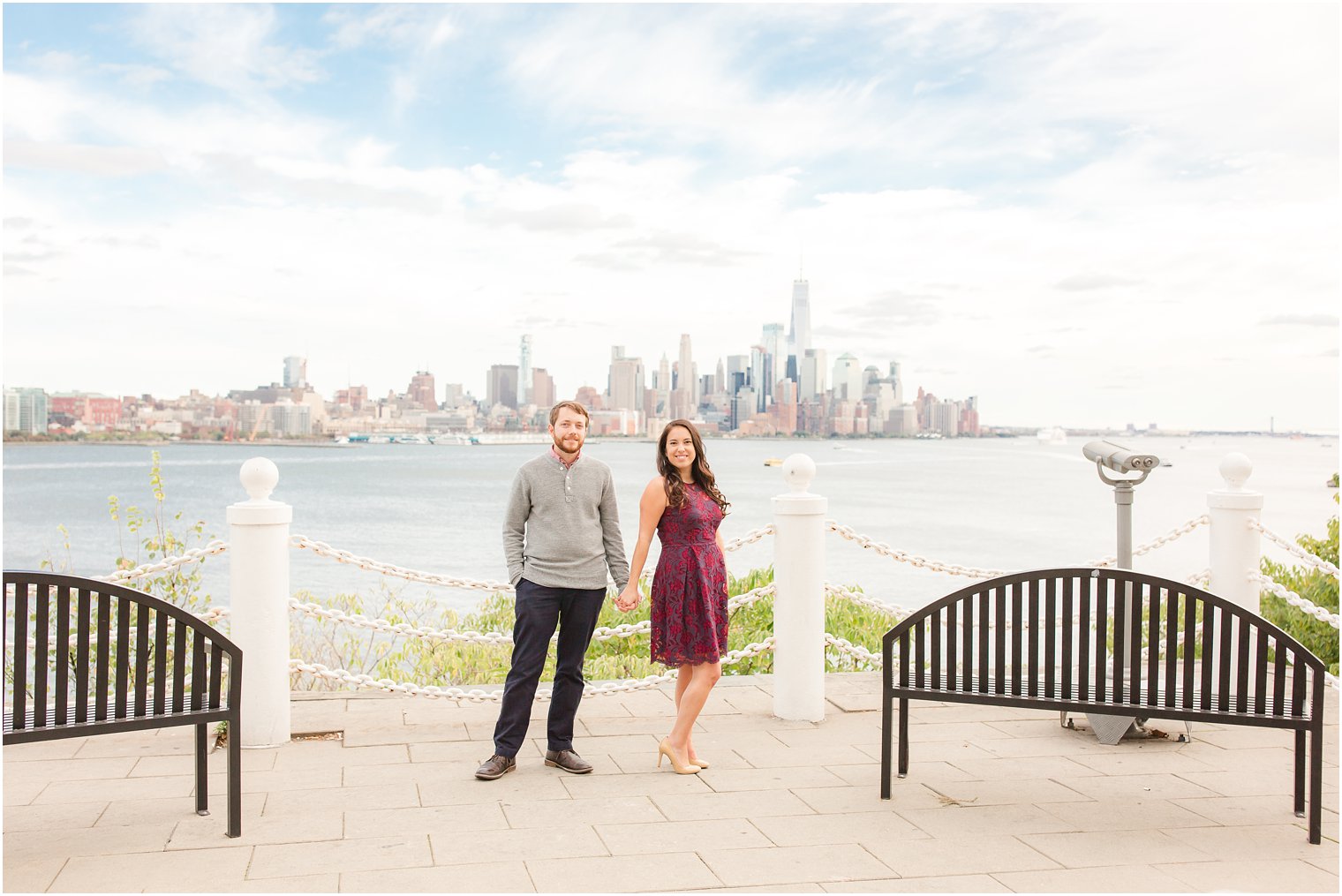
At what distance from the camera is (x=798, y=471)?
5961 mm

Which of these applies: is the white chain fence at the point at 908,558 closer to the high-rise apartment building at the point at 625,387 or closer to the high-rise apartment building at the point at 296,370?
the high-rise apartment building at the point at 625,387

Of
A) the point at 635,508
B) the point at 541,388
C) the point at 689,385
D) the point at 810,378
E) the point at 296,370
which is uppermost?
the point at 296,370

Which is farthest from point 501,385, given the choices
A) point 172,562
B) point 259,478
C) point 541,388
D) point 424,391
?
point 259,478

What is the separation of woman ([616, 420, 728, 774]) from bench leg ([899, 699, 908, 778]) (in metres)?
0.84

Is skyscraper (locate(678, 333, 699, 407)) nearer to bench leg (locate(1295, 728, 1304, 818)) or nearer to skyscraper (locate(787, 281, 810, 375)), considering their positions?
skyscraper (locate(787, 281, 810, 375))

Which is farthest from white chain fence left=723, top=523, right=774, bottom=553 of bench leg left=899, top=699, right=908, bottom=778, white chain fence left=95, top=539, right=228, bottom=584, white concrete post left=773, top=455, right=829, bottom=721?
white chain fence left=95, top=539, right=228, bottom=584

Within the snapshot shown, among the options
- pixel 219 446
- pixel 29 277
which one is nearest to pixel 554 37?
pixel 29 277

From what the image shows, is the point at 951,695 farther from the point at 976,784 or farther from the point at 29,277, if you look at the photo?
the point at 29,277

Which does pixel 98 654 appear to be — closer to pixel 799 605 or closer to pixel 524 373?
pixel 799 605

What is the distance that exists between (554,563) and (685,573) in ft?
2.01

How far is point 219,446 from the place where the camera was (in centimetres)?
13938

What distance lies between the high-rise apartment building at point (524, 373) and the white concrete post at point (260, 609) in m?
54.7

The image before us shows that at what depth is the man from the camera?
4.89m

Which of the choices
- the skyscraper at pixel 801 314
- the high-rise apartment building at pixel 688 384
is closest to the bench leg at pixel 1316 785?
the high-rise apartment building at pixel 688 384
